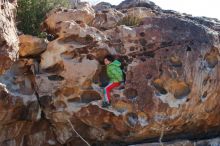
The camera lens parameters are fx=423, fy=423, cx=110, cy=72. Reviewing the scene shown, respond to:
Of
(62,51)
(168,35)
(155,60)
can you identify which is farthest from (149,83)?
(62,51)

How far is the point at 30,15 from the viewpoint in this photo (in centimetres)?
1195

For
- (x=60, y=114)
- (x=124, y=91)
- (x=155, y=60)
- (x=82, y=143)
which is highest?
(x=155, y=60)

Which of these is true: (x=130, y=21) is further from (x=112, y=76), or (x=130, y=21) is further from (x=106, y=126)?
(x=106, y=126)

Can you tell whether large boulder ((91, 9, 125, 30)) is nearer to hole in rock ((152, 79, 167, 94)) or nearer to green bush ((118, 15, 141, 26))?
green bush ((118, 15, 141, 26))

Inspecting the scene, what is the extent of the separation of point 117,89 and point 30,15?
142 inches

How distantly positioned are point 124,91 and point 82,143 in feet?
6.74

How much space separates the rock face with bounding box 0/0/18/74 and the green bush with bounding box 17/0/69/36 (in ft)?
6.40

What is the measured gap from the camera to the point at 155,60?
34.0 feet

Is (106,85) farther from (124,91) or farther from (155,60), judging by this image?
(155,60)

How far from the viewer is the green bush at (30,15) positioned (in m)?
11.7

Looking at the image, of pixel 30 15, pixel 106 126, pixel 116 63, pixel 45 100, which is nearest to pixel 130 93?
pixel 116 63

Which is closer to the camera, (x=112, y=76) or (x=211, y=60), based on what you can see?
(x=112, y=76)

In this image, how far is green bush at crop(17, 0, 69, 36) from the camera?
11734mm

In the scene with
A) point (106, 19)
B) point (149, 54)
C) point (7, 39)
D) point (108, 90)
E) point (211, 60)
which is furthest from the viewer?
point (106, 19)
